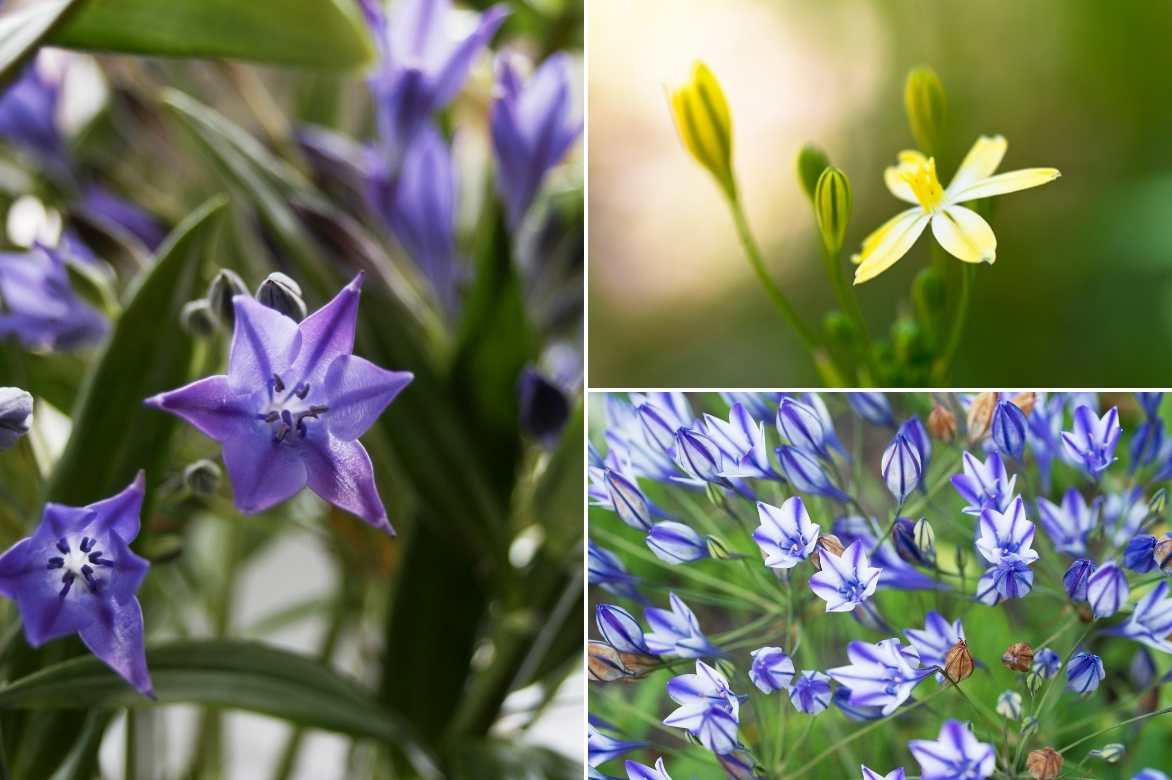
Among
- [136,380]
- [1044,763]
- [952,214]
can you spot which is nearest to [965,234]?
[952,214]

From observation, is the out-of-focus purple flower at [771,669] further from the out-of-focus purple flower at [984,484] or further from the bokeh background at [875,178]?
the bokeh background at [875,178]

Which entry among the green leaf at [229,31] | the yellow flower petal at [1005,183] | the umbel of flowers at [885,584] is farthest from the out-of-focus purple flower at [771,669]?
the green leaf at [229,31]

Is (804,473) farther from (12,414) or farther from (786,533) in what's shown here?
(12,414)

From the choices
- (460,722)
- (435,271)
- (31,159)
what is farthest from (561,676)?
(31,159)

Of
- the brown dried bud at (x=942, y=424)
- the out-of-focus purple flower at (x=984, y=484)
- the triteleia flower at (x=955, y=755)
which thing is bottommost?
the triteleia flower at (x=955, y=755)

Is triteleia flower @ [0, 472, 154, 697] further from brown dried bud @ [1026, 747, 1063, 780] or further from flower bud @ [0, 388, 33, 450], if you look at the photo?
brown dried bud @ [1026, 747, 1063, 780]

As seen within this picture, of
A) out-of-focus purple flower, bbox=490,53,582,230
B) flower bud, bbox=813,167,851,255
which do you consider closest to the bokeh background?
out-of-focus purple flower, bbox=490,53,582,230

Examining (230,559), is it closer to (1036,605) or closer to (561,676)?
(561,676)
